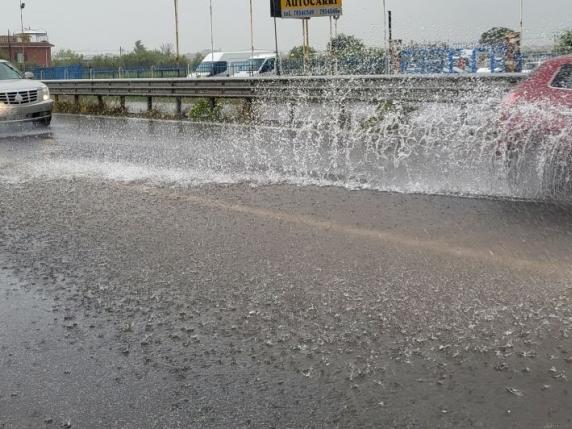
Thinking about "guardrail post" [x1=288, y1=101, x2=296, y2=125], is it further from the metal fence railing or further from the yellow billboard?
the yellow billboard

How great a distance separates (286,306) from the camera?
4387 millimetres

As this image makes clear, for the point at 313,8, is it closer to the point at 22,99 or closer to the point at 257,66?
the point at 22,99

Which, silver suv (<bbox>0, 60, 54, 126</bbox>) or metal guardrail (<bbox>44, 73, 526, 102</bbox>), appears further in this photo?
silver suv (<bbox>0, 60, 54, 126</bbox>)

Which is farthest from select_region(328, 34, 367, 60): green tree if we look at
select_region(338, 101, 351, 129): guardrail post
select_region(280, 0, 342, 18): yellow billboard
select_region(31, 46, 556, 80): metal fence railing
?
select_region(338, 101, 351, 129): guardrail post

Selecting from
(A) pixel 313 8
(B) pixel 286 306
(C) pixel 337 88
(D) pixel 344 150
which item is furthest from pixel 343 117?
(A) pixel 313 8

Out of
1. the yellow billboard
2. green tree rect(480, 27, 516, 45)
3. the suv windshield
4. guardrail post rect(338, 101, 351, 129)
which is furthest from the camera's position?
green tree rect(480, 27, 516, 45)

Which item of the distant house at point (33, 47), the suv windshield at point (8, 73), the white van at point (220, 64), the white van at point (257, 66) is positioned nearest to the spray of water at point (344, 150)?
the suv windshield at point (8, 73)

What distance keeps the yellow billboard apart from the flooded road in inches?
754

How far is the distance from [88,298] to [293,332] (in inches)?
59.7

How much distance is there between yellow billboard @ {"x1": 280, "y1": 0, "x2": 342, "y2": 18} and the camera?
2641 cm

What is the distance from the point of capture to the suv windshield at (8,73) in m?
17.5

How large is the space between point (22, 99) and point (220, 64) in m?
32.5

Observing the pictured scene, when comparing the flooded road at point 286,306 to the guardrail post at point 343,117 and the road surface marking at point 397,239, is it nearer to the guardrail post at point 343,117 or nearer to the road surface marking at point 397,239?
the road surface marking at point 397,239

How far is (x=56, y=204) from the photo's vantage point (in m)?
7.71
